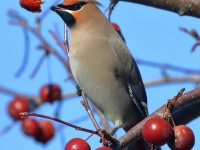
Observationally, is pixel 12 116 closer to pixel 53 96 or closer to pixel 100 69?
pixel 53 96

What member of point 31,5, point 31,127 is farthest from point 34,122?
point 31,5

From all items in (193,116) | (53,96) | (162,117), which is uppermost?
(162,117)

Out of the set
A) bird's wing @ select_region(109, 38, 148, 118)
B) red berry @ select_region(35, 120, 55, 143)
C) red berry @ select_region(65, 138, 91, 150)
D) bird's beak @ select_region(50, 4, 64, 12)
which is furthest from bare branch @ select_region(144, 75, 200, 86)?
red berry @ select_region(65, 138, 91, 150)

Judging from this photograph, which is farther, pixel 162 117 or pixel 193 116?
pixel 193 116

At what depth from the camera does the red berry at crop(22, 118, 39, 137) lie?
469 cm

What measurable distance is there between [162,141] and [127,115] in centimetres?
159

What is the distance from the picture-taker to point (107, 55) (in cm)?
404

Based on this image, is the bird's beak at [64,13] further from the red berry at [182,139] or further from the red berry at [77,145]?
the red berry at [182,139]

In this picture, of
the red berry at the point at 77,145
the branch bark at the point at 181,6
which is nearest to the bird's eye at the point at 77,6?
the branch bark at the point at 181,6

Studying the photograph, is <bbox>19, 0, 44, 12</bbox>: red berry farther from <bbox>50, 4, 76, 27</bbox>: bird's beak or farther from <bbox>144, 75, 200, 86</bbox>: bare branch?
<bbox>144, 75, 200, 86</bbox>: bare branch

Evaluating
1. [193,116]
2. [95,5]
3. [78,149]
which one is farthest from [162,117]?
[95,5]

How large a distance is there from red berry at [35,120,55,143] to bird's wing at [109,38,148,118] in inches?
35.5

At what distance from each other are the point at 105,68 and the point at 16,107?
1008 mm

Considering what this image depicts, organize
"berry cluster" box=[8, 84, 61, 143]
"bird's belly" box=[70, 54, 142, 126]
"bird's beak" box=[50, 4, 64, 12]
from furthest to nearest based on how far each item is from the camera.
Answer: "berry cluster" box=[8, 84, 61, 143] → "bird's belly" box=[70, 54, 142, 126] → "bird's beak" box=[50, 4, 64, 12]
